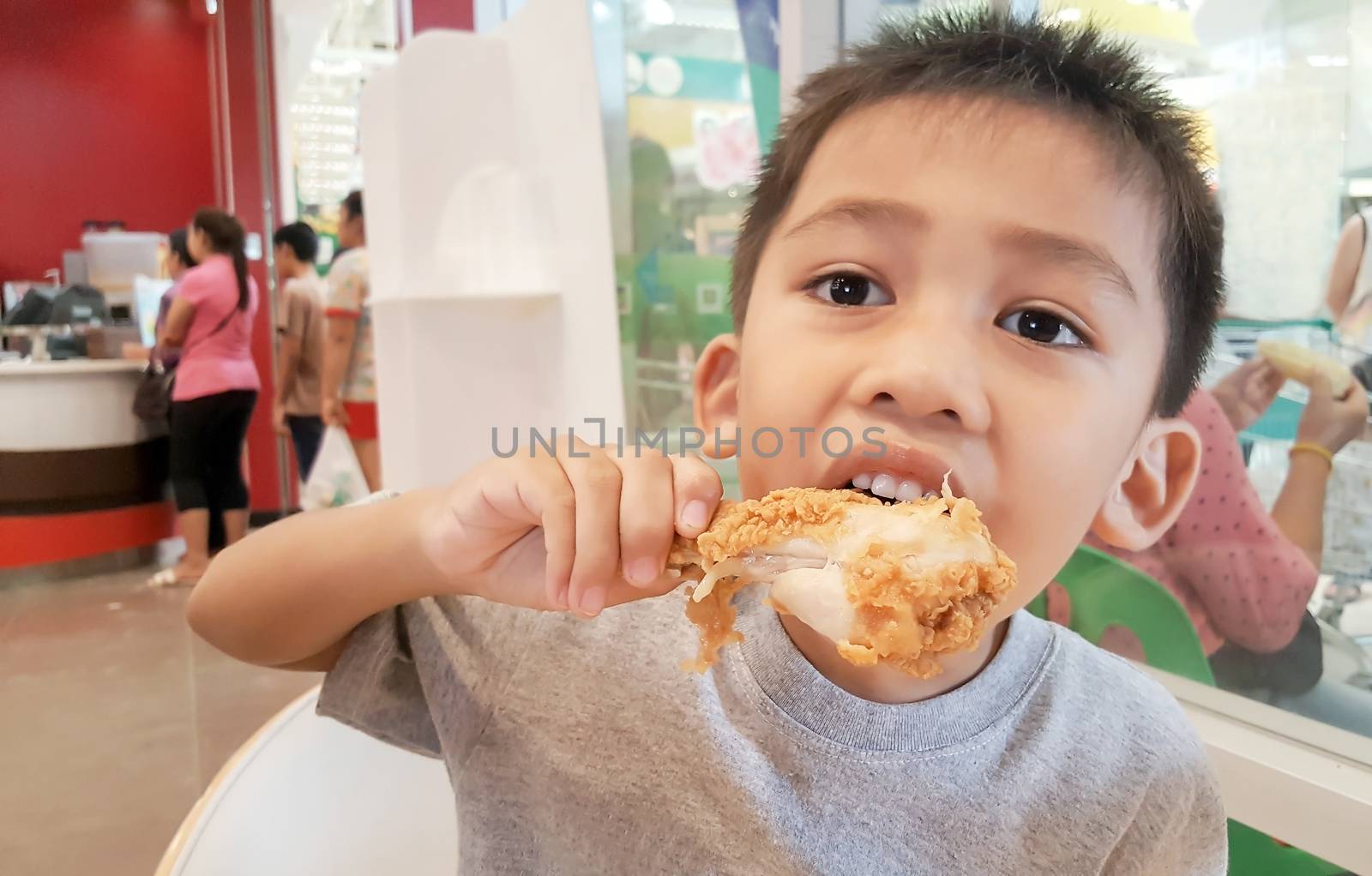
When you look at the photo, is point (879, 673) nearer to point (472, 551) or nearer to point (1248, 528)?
point (472, 551)

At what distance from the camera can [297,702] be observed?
1.04 m

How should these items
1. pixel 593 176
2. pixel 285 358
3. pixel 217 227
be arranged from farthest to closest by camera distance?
pixel 285 358
pixel 217 227
pixel 593 176

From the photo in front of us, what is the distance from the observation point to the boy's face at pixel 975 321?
0.63 metres

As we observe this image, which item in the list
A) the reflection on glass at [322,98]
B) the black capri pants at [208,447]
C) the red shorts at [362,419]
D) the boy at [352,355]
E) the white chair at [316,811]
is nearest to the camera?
the white chair at [316,811]

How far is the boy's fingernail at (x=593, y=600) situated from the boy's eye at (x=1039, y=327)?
353 millimetres

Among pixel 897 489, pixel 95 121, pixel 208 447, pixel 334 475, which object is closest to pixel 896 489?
pixel 897 489

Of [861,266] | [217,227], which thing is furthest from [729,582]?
[217,227]

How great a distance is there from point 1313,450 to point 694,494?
3.21ft

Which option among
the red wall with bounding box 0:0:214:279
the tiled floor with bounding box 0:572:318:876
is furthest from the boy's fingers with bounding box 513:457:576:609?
the red wall with bounding box 0:0:214:279

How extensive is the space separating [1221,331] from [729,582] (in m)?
0.98

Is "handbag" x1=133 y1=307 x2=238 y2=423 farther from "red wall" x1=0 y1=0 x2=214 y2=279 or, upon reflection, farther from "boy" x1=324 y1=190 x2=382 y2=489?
"red wall" x1=0 y1=0 x2=214 y2=279

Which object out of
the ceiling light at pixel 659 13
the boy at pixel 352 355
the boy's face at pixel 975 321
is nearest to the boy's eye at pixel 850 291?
the boy's face at pixel 975 321

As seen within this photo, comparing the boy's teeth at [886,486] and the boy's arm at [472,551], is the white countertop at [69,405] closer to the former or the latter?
the boy's arm at [472,551]

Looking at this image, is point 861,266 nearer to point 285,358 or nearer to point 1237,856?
point 1237,856
